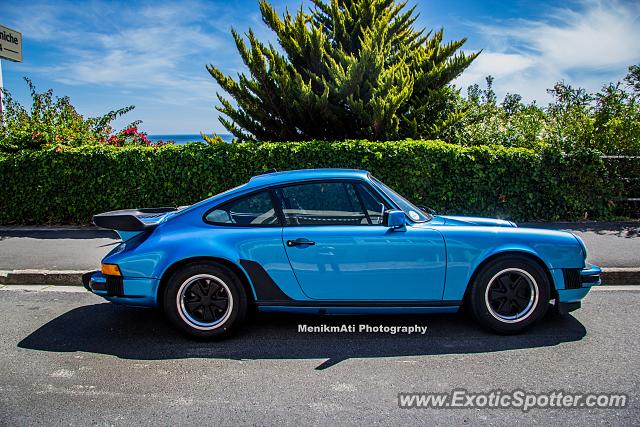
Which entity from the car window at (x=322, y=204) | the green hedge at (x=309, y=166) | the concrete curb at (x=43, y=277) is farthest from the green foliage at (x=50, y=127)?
the car window at (x=322, y=204)

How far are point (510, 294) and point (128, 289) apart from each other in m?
3.17

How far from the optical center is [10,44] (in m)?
10.8

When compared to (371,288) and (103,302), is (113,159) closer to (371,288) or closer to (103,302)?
(103,302)

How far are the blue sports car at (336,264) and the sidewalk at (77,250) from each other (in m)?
2.31

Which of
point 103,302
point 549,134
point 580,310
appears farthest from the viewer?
point 549,134

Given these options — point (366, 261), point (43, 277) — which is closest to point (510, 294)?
point (366, 261)

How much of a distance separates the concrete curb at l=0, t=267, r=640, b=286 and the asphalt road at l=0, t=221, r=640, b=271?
19 centimetres

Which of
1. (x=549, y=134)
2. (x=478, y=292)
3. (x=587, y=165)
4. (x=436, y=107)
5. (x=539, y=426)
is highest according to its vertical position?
(x=436, y=107)

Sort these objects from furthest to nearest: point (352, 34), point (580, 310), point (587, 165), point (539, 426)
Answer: point (352, 34), point (587, 165), point (580, 310), point (539, 426)

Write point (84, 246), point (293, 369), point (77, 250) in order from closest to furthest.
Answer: point (293, 369), point (77, 250), point (84, 246)

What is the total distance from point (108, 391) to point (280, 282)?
1454 millimetres

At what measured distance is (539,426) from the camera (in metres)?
2.85

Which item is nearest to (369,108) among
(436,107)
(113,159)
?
(436,107)

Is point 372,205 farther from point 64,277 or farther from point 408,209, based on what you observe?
point 64,277
